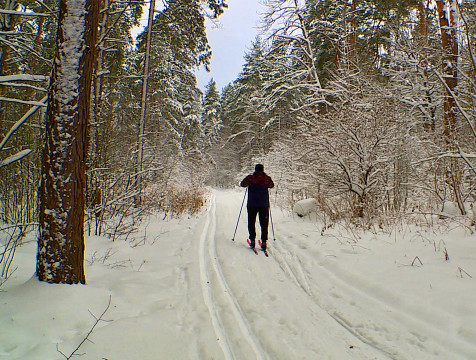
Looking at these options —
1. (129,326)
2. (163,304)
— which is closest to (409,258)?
(163,304)

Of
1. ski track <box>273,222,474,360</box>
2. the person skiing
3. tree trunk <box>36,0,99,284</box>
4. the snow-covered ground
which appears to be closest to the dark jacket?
the person skiing

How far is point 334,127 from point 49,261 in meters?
6.86

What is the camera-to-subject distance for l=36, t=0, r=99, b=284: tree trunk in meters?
2.76

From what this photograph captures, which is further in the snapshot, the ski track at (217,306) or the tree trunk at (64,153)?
the tree trunk at (64,153)

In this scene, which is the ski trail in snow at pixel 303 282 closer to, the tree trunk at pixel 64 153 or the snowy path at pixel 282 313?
the snowy path at pixel 282 313

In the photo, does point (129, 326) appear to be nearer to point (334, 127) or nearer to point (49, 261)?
point (49, 261)

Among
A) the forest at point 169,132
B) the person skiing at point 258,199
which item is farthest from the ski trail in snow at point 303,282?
the forest at point 169,132

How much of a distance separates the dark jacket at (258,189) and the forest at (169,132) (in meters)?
2.14

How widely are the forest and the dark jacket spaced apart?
2.14 meters

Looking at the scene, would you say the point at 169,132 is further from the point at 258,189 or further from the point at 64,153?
the point at 64,153

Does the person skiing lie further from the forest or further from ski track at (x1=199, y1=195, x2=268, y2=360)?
the forest

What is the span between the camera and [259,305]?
10.4ft

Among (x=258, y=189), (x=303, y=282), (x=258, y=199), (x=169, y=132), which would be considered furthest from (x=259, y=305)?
(x=169, y=132)

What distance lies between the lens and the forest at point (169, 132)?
283cm
